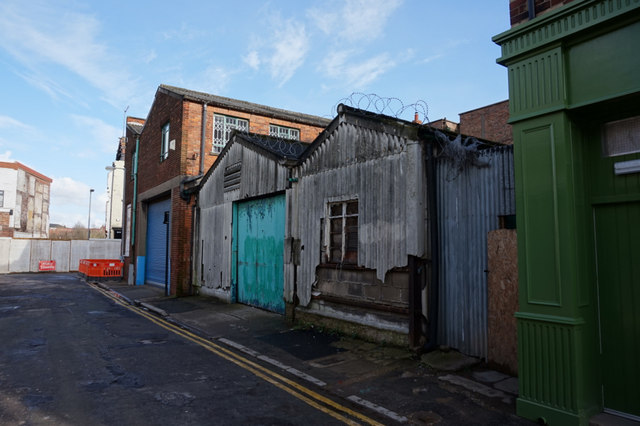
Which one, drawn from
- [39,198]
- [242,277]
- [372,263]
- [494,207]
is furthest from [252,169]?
[39,198]

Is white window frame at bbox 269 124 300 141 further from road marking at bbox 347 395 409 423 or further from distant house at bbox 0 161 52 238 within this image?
distant house at bbox 0 161 52 238

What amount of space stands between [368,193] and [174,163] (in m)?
11.2

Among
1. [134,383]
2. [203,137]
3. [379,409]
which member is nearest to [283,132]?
[203,137]

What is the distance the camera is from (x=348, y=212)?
8.63 metres

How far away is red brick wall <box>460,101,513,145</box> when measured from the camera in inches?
970

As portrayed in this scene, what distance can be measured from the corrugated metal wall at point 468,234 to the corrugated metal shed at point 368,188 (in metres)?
0.45

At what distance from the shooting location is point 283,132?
63.0 feet

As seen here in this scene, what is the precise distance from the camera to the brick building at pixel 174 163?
1586 cm

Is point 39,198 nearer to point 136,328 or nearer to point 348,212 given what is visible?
point 136,328

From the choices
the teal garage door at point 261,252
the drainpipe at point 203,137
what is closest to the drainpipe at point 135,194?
the drainpipe at point 203,137

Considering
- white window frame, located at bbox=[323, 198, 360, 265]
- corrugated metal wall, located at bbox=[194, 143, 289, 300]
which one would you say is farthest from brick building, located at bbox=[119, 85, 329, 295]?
white window frame, located at bbox=[323, 198, 360, 265]

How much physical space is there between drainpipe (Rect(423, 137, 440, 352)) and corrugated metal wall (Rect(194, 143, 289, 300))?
4505 mm

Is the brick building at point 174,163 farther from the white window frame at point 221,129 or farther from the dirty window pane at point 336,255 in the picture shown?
the dirty window pane at point 336,255

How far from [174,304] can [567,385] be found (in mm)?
11977
